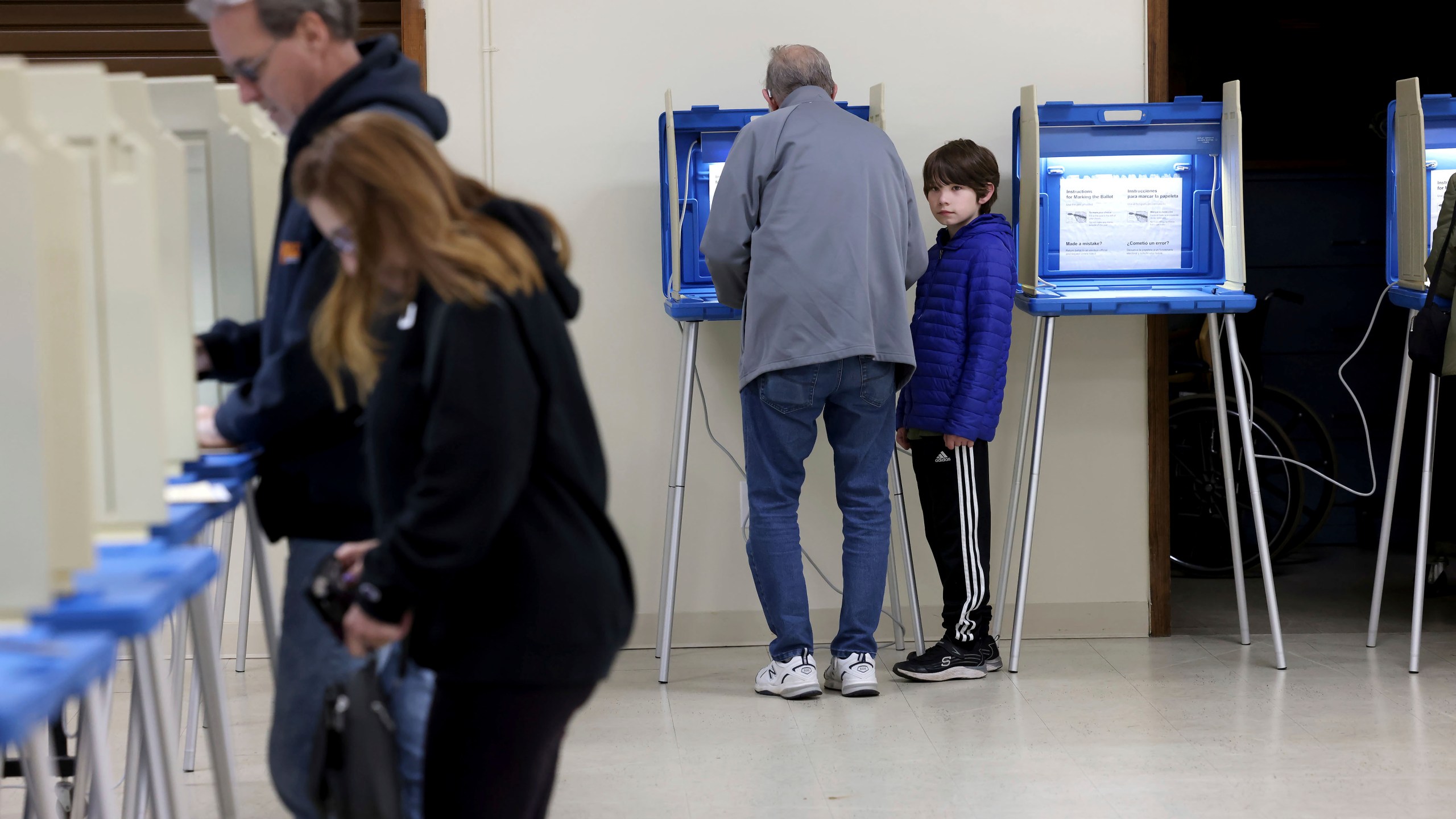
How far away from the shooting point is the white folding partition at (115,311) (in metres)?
1.22

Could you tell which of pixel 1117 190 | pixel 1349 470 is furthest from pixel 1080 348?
pixel 1349 470

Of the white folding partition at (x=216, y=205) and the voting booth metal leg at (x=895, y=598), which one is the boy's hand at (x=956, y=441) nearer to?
the voting booth metal leg at (x=895, y=598)

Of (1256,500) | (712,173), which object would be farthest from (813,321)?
(1256,500)

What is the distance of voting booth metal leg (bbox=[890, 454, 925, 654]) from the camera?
331 centimetres

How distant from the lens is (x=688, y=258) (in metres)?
3.40

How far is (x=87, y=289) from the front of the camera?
3.84ft

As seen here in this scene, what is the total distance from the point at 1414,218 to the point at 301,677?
292 cm

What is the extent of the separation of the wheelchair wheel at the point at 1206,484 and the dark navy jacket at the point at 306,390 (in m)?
3.32

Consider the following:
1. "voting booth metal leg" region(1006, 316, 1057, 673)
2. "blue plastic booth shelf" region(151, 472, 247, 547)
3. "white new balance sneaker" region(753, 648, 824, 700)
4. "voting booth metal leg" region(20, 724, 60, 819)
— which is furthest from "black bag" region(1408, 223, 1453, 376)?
"voting booth metal leg" region(20, 724, 60, 819)

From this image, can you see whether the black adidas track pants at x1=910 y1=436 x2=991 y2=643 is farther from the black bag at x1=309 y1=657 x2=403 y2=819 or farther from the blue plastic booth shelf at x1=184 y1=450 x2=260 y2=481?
the black bag at x1=309 y1=657 x2=403 y2=819

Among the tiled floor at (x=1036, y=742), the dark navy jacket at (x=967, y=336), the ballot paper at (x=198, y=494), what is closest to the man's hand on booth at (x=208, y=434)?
the ballot paper at (x=198, y=494)

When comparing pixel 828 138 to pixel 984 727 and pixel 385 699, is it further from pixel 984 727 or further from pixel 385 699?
pixel 385 699

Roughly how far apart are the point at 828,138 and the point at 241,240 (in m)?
1.39

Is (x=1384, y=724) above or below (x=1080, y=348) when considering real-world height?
below
